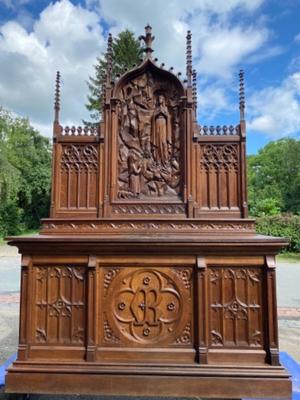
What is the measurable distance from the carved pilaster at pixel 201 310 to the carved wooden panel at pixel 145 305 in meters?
0.09

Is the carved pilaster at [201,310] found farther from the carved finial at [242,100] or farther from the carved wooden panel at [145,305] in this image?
the carved finial at [242,100]

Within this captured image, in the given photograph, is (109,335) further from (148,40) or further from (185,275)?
(148,40)

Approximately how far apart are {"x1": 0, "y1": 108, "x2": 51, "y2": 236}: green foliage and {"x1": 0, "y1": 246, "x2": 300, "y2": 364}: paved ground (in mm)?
13017

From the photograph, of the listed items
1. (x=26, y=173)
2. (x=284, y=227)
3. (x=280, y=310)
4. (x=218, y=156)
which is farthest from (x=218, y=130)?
(x=26, y=173)

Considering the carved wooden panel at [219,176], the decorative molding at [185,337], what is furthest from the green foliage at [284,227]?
the decorative molding at [185,337]

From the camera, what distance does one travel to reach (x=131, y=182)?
3727 mm

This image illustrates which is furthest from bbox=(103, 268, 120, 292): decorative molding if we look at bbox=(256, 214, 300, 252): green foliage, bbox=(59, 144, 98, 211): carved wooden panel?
bbox=(256, 214, 300, 252): green foliage

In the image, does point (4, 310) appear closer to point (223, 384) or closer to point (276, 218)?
point (223, 384)

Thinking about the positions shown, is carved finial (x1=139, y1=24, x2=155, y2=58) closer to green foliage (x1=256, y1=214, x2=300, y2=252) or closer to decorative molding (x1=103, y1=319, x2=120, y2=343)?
decorative molding (x1=103, y1=319, x2=120, y2=343)

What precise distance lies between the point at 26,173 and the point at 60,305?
25.1m

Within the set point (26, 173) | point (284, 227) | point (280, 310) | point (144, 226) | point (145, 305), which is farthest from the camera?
point (26, 173)

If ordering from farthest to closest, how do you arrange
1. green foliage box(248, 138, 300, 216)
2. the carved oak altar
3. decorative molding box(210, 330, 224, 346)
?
green foliage box(248, 138, 300, 216)
decorative molding box(210, 330, 224, 346)
the carved oak altar

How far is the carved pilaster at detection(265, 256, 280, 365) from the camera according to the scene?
315cm

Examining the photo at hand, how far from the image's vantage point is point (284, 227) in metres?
17.1
